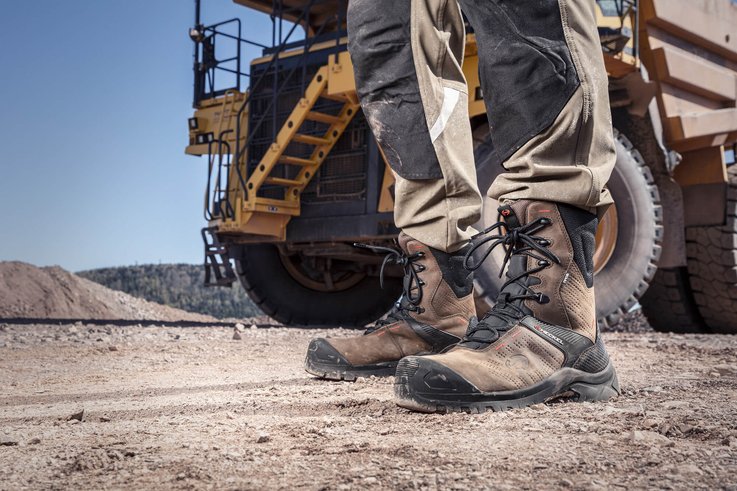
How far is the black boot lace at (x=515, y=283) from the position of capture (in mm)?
1843

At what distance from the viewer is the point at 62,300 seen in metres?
11.0

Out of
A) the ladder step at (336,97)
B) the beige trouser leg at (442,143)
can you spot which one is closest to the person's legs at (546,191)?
the beige trouser leg at (442,143)

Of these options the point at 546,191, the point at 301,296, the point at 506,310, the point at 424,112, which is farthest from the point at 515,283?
the point at 301,296

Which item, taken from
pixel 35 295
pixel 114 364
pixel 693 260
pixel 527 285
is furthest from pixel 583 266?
pixel 35 295

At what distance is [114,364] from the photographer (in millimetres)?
3066

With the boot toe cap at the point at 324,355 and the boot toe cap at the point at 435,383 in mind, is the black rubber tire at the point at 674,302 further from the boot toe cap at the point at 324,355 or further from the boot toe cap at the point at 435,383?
the boot toe cap at the point at 435,383

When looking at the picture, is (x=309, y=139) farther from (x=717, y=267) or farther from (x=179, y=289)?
(x=179, y=289)

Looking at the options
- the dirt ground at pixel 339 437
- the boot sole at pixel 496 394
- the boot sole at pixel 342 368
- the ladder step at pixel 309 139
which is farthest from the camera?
the ladder step at pixel 309 139

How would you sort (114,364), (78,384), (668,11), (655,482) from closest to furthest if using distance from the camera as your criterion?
1. (655,482)
2. (78,384)
3. (114,364)
4. (668,11)

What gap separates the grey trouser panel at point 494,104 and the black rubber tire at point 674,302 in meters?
4.19

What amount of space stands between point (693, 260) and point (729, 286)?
303 mm

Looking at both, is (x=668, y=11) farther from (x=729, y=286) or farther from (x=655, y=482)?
(x=655, y=482)

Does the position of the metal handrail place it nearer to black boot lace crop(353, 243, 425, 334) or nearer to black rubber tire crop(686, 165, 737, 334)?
black rubber tire crop(686, 165, 737, 334)

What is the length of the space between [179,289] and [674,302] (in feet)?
33.0
